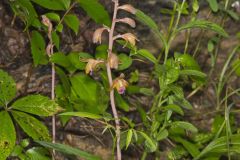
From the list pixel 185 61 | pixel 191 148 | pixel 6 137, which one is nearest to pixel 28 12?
pixel 6 137

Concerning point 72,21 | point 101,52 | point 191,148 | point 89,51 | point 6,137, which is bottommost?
point 191,148

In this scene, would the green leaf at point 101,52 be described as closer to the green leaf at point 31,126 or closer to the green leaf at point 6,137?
the green leaf at point 31,126

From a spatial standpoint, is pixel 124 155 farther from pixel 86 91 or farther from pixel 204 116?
pixel 204 116

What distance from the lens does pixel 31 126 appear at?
1.70 m

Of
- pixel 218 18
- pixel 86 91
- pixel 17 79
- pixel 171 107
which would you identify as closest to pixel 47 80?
pixel 17 79

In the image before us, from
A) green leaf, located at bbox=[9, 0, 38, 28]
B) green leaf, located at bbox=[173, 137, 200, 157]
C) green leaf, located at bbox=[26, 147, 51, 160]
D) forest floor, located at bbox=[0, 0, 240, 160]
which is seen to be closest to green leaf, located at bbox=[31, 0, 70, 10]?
green leaf, located at bbox=[9, 0, 38, 28]

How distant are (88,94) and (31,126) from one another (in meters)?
0.43

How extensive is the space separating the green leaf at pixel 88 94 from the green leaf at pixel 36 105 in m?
0.24

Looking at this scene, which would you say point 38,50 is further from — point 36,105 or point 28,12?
point 36,105

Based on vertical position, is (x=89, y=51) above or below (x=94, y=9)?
below

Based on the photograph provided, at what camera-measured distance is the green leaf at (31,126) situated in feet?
5.45

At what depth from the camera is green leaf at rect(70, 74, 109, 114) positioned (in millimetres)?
1979

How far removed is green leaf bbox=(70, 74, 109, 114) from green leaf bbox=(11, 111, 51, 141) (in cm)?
28

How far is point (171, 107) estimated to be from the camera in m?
1.73
